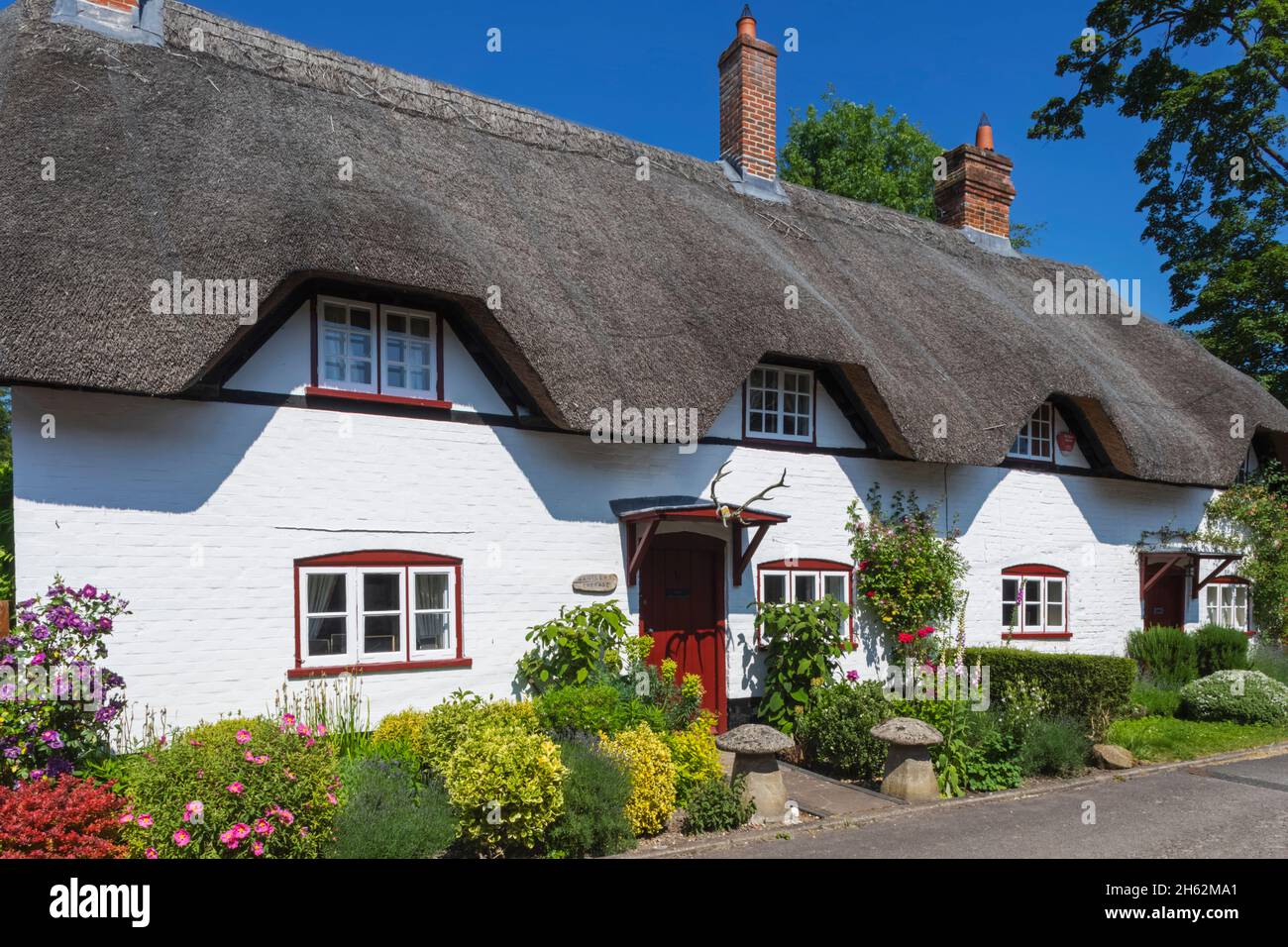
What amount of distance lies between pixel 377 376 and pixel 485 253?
156 cm

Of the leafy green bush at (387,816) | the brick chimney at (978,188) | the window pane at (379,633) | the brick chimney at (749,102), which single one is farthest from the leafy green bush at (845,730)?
the brick chimney at (978,188)

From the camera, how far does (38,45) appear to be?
30.2 feet

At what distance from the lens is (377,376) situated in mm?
8836

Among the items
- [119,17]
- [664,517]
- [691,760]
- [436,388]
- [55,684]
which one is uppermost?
[119,17]

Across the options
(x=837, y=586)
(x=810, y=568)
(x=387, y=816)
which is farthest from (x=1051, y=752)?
(x=387, y=816)

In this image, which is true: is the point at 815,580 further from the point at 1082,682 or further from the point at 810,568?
the point at 1082,682

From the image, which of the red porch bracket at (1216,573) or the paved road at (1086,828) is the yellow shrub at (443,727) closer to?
the paved road at (1086,828)

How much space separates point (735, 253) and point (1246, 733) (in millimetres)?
8256

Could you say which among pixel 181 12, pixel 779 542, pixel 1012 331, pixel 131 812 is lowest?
pixel 131 812

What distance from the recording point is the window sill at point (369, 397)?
27.6 ft

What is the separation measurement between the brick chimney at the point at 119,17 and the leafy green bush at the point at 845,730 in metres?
9.62

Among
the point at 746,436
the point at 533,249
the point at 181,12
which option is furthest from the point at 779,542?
the point at 181,12

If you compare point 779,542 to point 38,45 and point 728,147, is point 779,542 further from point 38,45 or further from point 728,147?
point 38,45

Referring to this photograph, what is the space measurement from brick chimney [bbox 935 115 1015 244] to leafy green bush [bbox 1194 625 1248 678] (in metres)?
7.94
